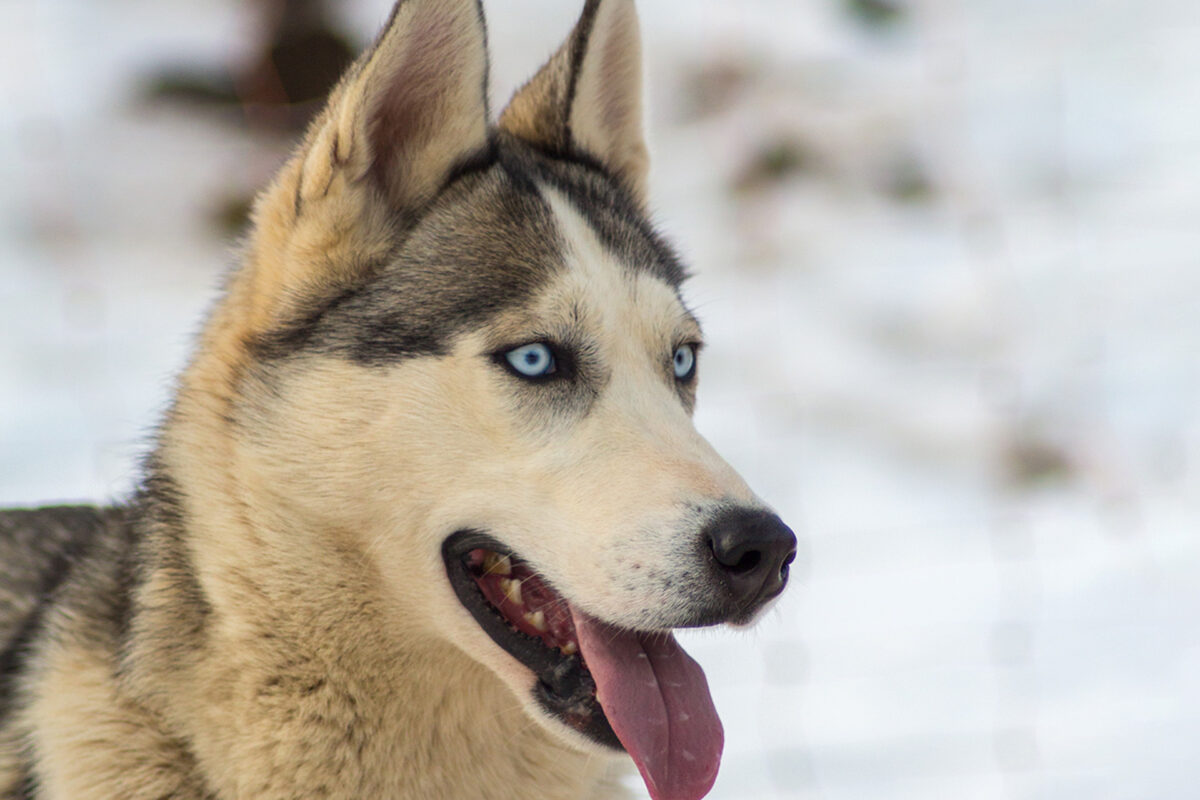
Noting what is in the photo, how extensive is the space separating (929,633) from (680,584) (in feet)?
11.5

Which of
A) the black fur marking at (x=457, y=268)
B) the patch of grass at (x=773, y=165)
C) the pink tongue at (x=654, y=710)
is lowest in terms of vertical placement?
the pink tongue at (x=654, y=710)

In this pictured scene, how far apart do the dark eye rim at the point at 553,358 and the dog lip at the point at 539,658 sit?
0.29 m

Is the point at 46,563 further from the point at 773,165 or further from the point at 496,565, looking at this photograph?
the point at 773,165

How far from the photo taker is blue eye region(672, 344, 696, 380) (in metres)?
2.50

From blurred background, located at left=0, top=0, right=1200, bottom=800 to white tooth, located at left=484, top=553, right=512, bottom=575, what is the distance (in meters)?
2.92

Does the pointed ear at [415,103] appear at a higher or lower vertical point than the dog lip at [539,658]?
higher

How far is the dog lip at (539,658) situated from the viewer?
209 cm

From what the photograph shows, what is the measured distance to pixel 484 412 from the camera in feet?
7.09

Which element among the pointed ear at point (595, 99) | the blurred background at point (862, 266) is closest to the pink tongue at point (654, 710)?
the pointed ear at point (595, 99)

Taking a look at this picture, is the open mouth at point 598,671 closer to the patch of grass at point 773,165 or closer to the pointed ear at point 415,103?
the pointed ear at point 415,103

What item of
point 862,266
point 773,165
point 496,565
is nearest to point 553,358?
point 496,565

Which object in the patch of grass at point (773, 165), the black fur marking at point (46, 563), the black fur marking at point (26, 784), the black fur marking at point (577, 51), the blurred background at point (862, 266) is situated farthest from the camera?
the patch of grass at point (773, 165)

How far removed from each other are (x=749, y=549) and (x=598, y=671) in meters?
0.36

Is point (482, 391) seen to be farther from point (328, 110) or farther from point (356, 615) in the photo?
point (328, 110)
